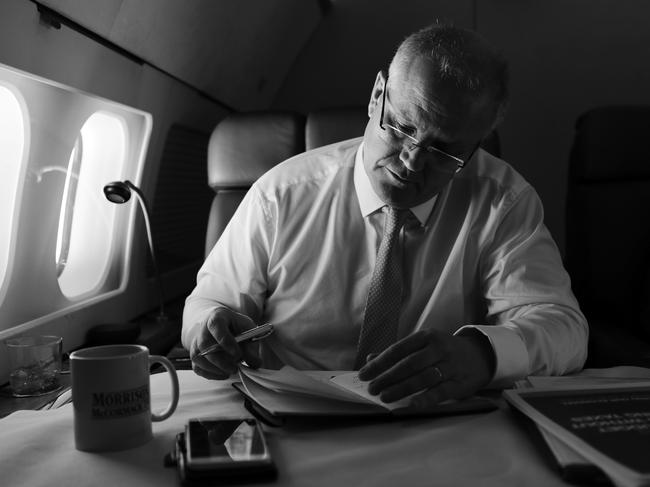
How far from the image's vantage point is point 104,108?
1974 millimetres

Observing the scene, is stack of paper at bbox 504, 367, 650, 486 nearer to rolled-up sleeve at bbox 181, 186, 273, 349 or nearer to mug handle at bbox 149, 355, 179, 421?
mug handle at bbox 149, 355, 179, 421

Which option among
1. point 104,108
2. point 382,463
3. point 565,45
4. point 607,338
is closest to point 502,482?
point 382,463

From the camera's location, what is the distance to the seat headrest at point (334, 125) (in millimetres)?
1867

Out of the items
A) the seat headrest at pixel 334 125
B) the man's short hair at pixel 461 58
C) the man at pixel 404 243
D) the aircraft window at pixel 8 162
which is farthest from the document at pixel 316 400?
the seat headrest at pixel 334 125

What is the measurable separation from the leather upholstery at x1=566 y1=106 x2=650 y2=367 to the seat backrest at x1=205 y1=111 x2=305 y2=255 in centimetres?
80

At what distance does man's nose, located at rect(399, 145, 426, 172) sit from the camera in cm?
127

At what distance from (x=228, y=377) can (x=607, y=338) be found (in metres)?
0.88

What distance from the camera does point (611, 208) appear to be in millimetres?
1883

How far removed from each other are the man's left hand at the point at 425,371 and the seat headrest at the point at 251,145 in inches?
42.1

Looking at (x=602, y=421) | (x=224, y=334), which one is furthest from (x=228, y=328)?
(x=602, y=421)

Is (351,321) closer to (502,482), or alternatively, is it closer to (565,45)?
(502,482)

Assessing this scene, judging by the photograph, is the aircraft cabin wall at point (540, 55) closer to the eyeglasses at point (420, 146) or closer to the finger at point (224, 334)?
the eyeglasses at point (420, 146)

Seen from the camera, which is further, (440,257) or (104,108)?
(104,108)

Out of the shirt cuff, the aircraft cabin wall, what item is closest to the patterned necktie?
the shirt cuff
